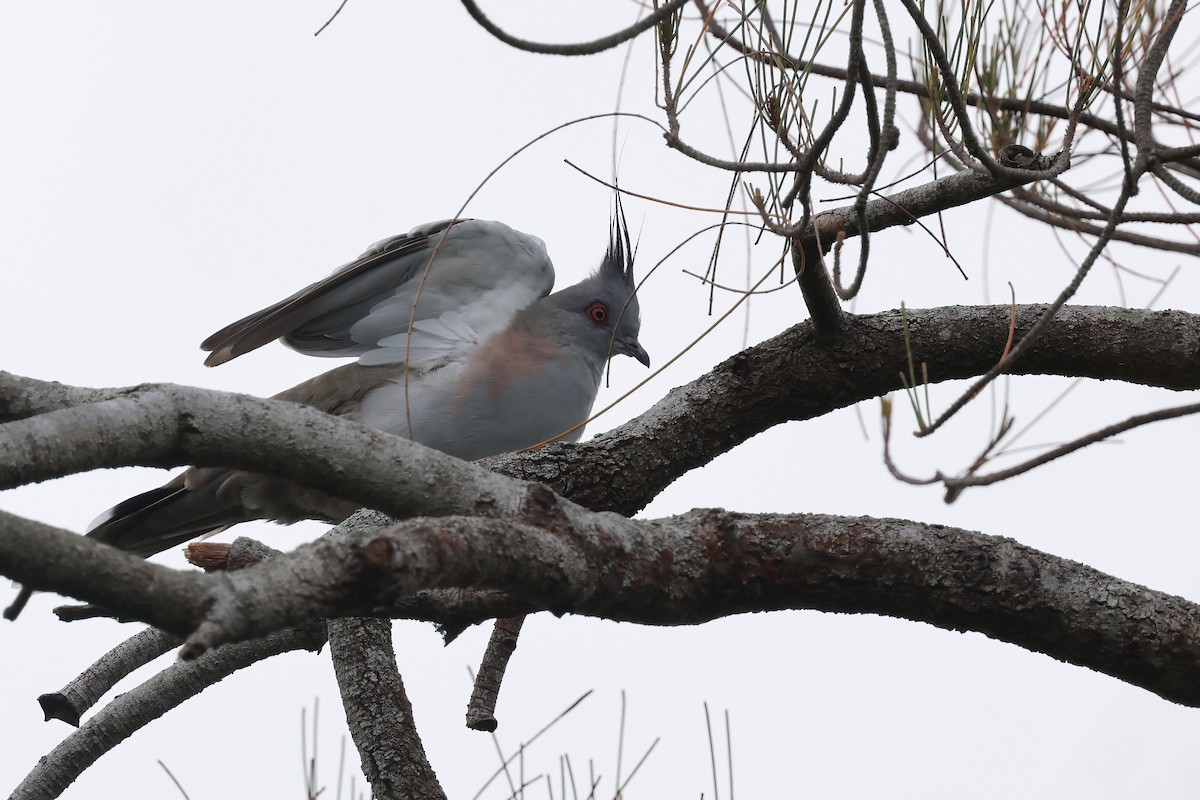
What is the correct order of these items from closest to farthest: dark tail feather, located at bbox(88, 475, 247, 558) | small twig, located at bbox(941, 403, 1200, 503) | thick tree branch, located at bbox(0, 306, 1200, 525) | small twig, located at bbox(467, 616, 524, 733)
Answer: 1. small twig, located at bbox(941, 403, 1200, 503)
2. thick tree branch, located at bbox(0, 306, 1200, 525)
3. small twig, located at bbox(467, 616, 524, 733)
4. dark tail feather, located at bbox(88, 475, 247, 558)

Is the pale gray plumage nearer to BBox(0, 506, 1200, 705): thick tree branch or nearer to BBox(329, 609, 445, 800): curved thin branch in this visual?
BBox(329, 609, 445, 800): curved thin branch

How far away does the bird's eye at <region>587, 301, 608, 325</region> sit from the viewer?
189 inches

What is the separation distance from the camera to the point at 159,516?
386cm

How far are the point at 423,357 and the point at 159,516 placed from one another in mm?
1140

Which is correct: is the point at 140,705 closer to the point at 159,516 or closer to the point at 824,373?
the point at 159,516

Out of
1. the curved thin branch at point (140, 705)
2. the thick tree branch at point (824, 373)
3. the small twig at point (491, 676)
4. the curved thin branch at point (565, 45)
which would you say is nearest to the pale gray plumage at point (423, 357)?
the curved thin branch at point (140, 705)

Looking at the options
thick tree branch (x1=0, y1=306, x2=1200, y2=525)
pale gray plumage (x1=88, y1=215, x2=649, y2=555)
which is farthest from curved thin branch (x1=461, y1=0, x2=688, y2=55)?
pale gray plumage (x1=88, y1=215, x2=649, y2=555)

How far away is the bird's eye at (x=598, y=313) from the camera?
4.80 meters

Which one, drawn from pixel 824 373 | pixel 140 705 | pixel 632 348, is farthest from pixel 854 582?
pixel 632 348

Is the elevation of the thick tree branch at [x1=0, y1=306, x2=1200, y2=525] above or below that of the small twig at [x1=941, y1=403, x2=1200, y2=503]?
above

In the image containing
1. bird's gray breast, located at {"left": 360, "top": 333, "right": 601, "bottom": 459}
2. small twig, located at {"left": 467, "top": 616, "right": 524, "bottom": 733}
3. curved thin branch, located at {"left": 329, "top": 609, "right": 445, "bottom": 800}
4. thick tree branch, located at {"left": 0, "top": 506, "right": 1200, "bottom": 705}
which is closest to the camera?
thick tree branch, located at {"left": 0, "top": 506, "right": 1200, "bottom": 705}

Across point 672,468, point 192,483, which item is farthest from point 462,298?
point 672,468

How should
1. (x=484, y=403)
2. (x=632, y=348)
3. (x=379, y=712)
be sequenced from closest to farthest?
(x=379, y=712)
(x=484, y=403)
(x=632, y=348)

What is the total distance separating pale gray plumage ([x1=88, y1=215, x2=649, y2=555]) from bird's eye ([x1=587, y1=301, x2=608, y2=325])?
0.07 m
